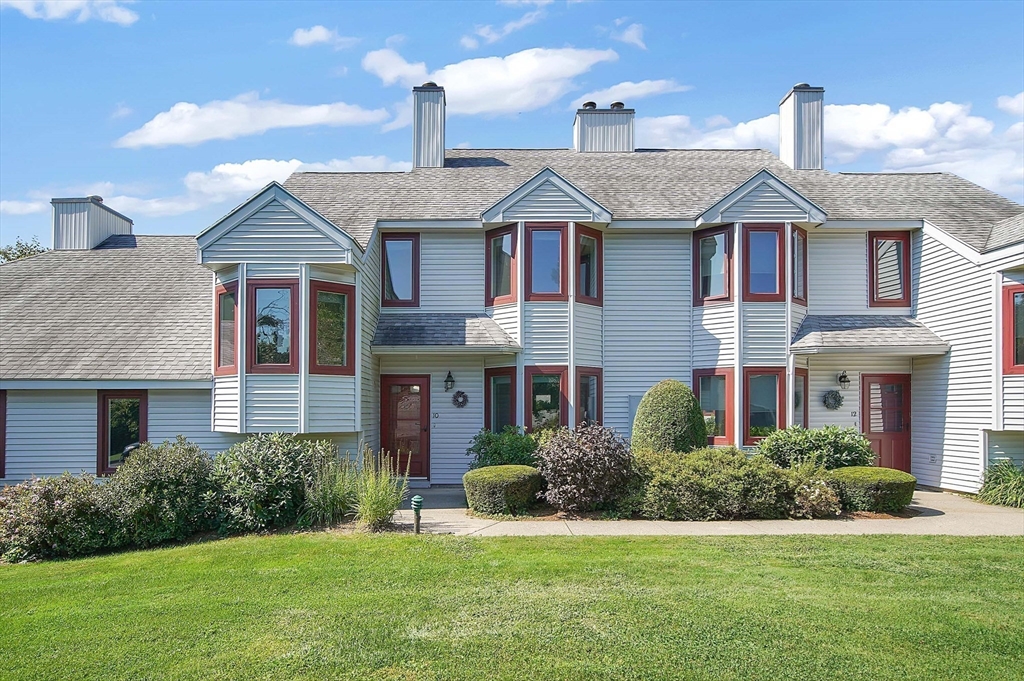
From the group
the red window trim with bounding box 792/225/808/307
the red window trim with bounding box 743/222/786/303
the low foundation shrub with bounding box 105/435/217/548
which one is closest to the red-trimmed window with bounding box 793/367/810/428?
the red window trim with bounding box 792/225/808/307

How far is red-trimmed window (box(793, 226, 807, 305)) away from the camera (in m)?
16.0

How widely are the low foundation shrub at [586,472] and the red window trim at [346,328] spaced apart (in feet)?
14.8

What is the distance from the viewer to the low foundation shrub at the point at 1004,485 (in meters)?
13.1

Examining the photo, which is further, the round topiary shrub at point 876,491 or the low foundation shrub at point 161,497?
the round topiary shrub at point 876,491

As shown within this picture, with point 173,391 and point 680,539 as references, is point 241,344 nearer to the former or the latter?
point 173,391

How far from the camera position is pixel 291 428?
1322 cm

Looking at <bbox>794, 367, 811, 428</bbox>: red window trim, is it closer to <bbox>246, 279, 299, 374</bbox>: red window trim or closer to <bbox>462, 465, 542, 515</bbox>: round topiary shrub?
<bbox>462, 465, 542, 515</bbox>: round topiary shrub

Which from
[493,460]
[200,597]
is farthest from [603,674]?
[493,460]

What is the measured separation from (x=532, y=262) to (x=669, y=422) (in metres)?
4.62

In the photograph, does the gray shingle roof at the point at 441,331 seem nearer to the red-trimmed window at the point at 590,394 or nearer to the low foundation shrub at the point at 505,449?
the red-trimmed window at the point at 590,394

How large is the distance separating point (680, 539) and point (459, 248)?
8.83 m

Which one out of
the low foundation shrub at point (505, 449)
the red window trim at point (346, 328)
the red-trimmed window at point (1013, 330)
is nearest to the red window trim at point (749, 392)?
the red-trimmed window at point (1013, 330)

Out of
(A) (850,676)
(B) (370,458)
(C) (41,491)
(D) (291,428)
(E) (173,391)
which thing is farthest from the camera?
(E) (173,391)

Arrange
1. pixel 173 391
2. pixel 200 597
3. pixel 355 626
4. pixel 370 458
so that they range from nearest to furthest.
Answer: pixel 355 626 < pixel 200 597 < pixel 370 458 < pixel 173 391
